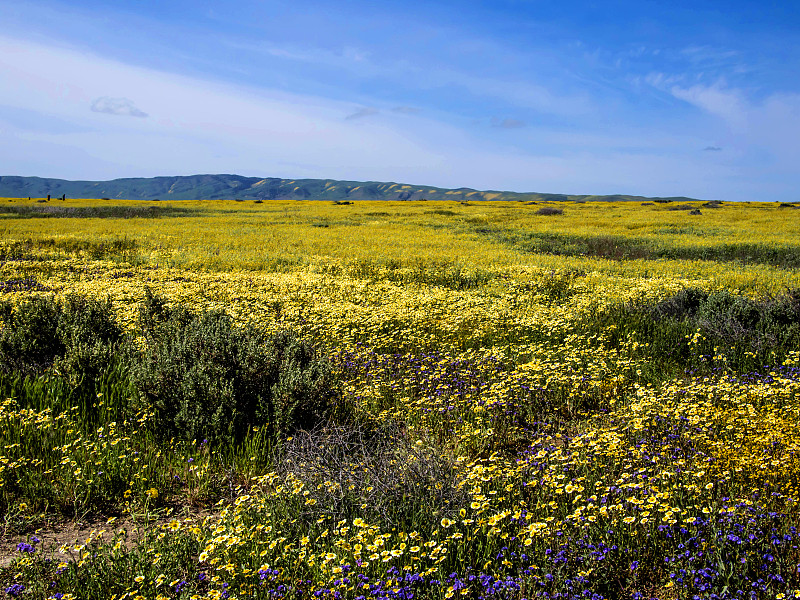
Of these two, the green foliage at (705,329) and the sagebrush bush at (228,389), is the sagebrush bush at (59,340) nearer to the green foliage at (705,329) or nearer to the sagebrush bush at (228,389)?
the sagebrush bush at (228,389)

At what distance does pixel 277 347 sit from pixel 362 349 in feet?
6.94

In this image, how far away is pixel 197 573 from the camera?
3.43 m

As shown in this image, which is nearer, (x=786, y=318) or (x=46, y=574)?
(x=46, y=574)

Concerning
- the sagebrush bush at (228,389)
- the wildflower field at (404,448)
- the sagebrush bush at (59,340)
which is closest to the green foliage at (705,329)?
the wildflower field at (404,448)

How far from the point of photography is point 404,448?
510cm

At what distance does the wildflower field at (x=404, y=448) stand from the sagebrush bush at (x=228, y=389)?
3 centimetres

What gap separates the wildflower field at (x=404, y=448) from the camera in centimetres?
333

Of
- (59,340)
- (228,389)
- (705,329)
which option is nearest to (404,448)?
(228,389)

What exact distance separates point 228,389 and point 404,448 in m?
2.27

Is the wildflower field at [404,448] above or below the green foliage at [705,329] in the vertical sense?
below

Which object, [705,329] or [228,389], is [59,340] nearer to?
[228,389]

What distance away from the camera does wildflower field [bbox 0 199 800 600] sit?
131 inches

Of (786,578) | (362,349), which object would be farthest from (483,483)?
(362,349)

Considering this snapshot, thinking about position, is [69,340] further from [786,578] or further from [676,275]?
[676,275]
